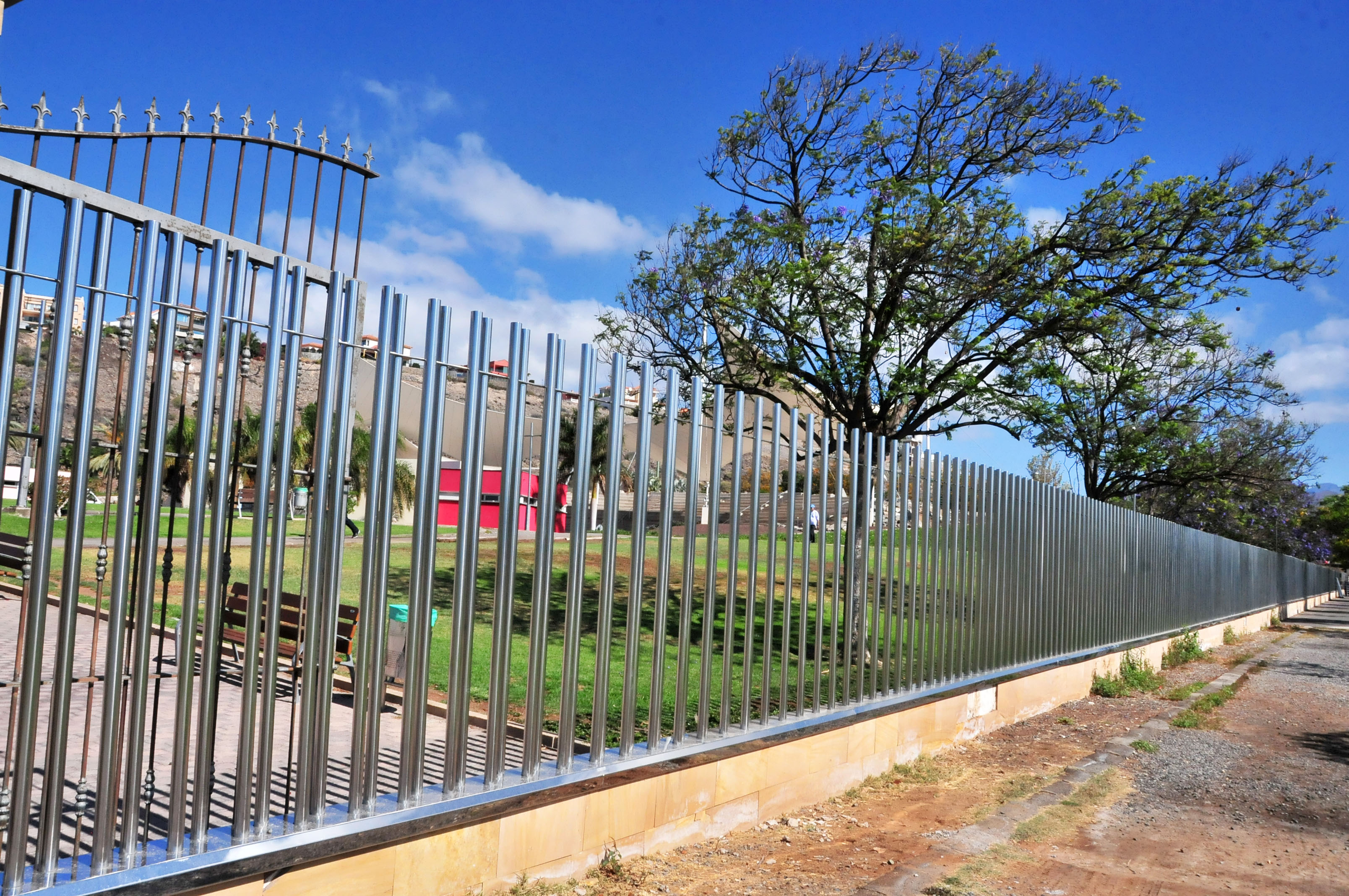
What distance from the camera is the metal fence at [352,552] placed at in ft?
10.0

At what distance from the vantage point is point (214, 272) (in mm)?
3256

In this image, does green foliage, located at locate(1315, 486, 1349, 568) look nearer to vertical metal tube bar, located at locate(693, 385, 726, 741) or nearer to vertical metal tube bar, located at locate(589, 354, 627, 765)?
vertical metal tube bar, located at locate(693, 385, 726, 741)

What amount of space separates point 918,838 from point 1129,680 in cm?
740

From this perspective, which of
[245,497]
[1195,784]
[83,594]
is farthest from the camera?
[83,594]

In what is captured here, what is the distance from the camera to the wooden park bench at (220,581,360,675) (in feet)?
12.1

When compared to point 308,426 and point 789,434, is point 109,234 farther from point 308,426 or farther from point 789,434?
point 789,434

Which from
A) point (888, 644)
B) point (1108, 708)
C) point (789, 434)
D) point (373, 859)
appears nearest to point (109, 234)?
point (373, 859)

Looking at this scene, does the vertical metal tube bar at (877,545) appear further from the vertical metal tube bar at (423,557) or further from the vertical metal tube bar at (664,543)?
the vertical metal tube bar at (423,557)

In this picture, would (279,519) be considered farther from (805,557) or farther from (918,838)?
(918,838)

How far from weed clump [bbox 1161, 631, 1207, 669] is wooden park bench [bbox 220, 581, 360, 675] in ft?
40.5

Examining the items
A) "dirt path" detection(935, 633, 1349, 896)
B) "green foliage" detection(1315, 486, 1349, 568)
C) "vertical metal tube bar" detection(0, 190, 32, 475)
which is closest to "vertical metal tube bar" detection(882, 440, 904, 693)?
"dirt path" detection(935, 633, 1349, 896)

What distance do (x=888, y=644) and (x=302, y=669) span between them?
442cm

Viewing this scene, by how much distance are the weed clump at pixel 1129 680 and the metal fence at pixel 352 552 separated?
16.4 feet

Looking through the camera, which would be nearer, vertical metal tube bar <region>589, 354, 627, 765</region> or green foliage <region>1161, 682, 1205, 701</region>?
vertical metal tube bar <region>589, 354, 627, 765</region>
